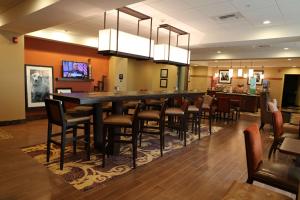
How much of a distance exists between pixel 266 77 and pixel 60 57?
11.7m

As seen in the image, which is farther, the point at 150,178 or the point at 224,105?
the point at 224,105

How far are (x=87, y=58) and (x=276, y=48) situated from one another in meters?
6.61

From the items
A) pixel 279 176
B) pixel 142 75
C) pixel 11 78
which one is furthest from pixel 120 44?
pixel 142 75

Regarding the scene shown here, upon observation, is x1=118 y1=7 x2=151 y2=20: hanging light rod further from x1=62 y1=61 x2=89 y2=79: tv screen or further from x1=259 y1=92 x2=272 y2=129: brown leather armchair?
x1=259 y1=92 x2=272 y2=129: brown leather armchair

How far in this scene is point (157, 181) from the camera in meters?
2.64

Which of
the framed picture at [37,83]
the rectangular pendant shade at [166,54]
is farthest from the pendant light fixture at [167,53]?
the framed picture at [37,83]

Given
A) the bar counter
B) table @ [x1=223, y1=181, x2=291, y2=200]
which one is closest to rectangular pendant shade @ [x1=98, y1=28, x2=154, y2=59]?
table @ [x1=223, y1=181, x2=291, y2=200]

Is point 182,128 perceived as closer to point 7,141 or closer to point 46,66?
point 7,141

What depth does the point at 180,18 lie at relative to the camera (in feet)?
14.5

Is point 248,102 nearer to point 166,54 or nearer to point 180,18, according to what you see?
point 166,54

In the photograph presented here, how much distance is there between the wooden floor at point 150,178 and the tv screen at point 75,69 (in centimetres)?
310

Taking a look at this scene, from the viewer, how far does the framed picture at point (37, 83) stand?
5875 mm

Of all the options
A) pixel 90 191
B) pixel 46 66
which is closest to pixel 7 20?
pixel 46 66

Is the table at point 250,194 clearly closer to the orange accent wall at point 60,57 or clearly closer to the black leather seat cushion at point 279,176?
the black leather seat cushion at point 279,176
